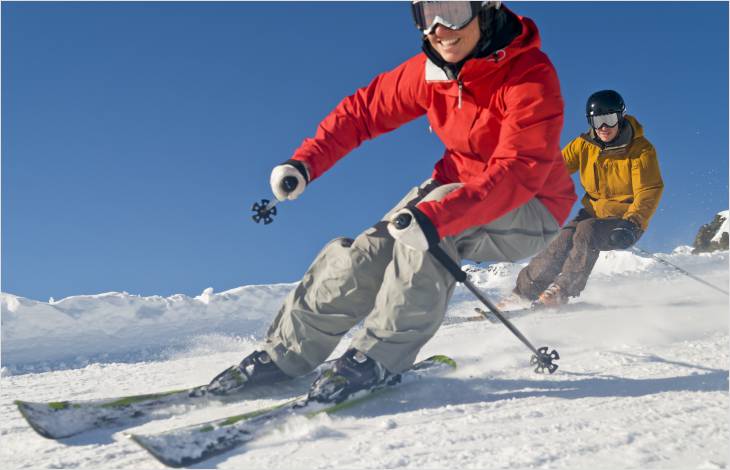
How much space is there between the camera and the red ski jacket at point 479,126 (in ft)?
10.1

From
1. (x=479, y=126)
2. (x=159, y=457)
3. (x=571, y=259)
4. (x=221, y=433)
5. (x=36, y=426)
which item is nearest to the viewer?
(x=159, y=457)

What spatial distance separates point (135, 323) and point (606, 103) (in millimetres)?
5955

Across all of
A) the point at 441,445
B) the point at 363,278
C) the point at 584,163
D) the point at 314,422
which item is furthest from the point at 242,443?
the point at 584,163

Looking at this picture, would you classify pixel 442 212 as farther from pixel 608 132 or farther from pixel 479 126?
pixel 608 132

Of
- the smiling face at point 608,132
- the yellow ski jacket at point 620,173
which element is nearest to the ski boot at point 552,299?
the yellow ski jacket at point 620,173

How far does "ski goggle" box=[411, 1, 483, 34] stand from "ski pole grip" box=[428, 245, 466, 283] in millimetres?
1169

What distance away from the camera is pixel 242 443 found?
2559 mm

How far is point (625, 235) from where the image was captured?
6531 millimetres

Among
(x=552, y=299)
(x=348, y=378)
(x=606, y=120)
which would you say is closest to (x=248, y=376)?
(x=348, y=378)

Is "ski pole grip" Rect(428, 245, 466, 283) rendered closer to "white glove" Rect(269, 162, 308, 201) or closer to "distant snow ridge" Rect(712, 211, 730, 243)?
"white glove" Rect(269, 162, 308, 201)

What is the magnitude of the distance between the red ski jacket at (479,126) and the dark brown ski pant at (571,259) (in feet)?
10.5

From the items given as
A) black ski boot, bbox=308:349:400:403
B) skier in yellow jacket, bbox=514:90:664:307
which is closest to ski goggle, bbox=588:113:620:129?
skier in yellow jacket, bbox=514:90:664:307

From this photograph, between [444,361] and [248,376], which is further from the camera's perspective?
[444,361]

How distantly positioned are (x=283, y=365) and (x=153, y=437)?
3.31 feet
